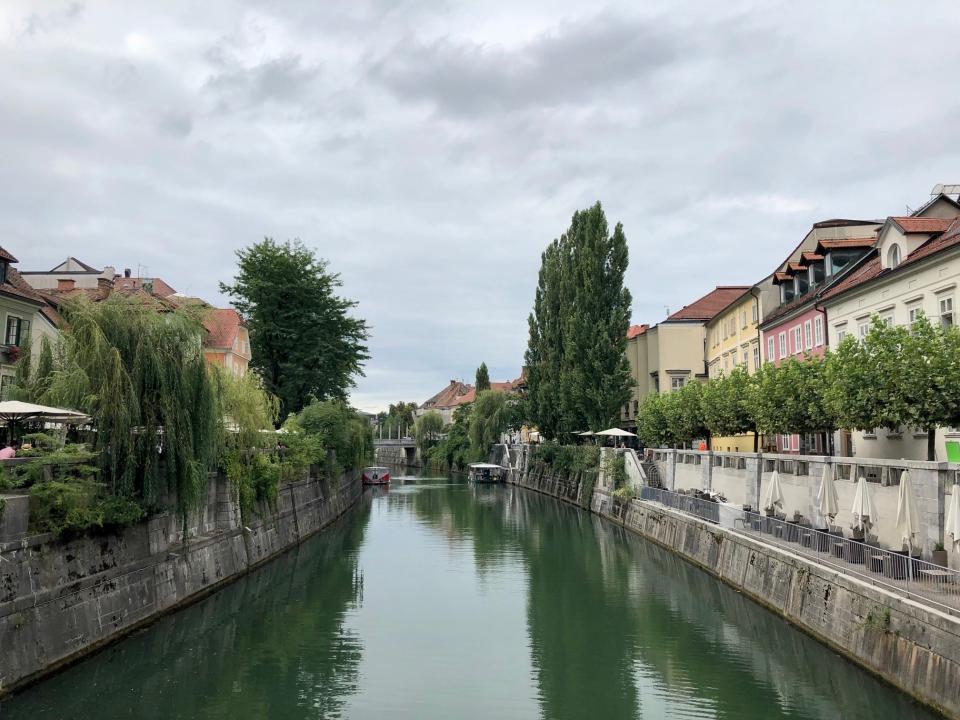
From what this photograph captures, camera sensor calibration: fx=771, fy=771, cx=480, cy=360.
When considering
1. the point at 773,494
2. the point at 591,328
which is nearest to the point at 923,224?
the point at 773,494

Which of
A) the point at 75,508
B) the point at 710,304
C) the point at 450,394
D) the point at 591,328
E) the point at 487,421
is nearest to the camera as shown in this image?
the point at 75,508

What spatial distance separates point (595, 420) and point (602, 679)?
33.0 meters

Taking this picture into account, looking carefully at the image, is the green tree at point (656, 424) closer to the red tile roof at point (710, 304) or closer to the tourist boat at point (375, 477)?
the red tile roof at point (710, 304)

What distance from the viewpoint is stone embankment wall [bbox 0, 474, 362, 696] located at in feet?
43.6

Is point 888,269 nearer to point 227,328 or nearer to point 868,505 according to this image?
point 868,505

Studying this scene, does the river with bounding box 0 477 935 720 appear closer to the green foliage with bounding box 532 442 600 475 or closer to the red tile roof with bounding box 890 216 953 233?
the red tile roof with bounding box 890 216 953 233

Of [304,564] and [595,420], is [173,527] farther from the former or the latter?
[595,420]

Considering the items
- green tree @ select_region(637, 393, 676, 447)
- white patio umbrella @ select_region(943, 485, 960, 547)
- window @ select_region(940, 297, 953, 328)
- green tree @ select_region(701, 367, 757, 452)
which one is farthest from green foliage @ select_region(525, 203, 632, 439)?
white patio umbrella @ select_region(943, 485, 960, 547)

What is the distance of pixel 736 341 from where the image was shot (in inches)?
1772

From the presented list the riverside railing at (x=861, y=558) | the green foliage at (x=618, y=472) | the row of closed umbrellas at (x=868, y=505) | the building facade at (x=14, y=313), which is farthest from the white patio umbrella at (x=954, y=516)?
the building facade at (x=14, y=313)

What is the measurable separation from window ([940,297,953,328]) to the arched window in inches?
139

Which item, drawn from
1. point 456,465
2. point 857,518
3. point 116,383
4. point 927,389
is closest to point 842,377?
point 927,389

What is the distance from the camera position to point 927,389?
17469 mm

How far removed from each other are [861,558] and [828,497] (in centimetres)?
349
